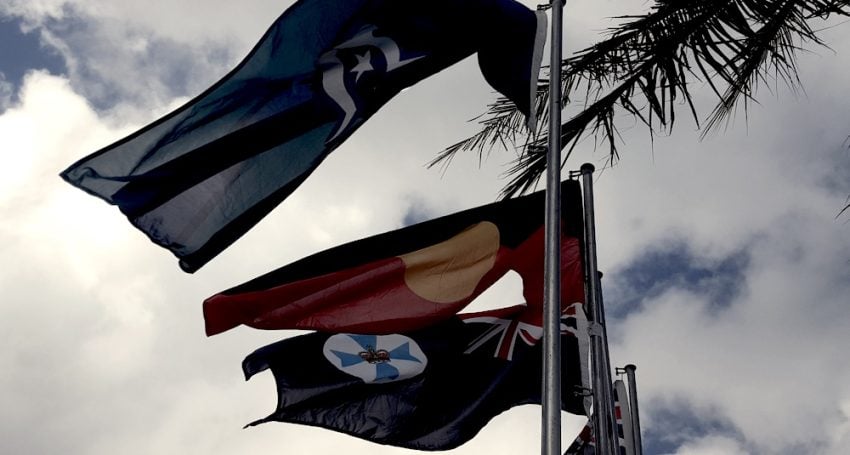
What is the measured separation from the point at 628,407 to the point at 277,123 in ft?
12.6

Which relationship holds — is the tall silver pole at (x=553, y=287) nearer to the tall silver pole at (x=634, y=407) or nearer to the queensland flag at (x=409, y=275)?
the queensland flag at (x=409, y=275)

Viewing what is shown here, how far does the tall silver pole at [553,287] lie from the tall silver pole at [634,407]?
2965 millimetres

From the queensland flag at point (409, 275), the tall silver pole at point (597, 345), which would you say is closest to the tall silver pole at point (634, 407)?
the tall silver pole at point (597, 345)

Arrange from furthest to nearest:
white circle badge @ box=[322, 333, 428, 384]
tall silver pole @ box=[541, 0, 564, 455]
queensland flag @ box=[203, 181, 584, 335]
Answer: white circle badge @ box=[322, 333, 428, 384], queensland flag @ box=[203, 181, 584, 335], tall silver pole @ box=[541, 0, 564, 455]

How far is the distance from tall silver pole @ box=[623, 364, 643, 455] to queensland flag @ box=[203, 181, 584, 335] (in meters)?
1.37

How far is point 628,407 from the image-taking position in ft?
27.7

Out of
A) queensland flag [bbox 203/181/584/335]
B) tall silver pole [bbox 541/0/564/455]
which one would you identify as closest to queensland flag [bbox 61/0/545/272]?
queensland flag [bbox 203/181/584/335]

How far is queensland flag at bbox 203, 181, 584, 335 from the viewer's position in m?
7.28

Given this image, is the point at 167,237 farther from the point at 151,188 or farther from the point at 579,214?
the point at 579,214

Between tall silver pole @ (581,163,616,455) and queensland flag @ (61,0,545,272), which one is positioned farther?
queensland flag @ (61,0,545,272)

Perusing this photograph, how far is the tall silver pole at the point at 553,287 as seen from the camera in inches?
194

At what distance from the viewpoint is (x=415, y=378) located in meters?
7.68

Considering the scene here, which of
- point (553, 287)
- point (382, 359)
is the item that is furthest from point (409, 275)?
point (553, 287)

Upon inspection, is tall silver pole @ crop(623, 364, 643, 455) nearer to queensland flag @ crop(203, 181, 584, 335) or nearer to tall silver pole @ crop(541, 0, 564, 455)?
queensland flag @ crop(203, 181, 584, 335)
